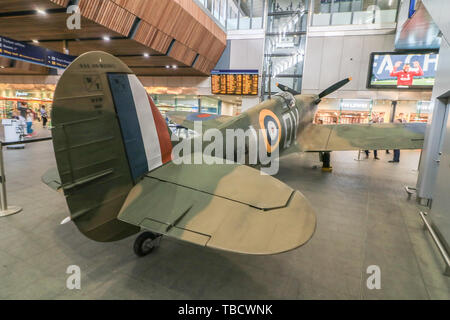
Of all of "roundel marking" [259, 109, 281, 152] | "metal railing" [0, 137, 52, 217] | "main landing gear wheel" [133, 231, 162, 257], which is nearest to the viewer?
"main landing gear wheel" [133, 231, 162, 257]

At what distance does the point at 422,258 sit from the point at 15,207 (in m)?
6.55

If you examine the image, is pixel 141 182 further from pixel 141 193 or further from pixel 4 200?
pixel 4 200

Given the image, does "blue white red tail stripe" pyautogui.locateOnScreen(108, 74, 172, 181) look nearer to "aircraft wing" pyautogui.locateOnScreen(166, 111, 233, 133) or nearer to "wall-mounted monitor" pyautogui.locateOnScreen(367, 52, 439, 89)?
"aircraft wing" pyautogui.locateOnScreen(166, 111, 233, 133)

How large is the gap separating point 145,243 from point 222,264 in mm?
1024

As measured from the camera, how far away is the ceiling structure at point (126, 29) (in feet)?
19.4

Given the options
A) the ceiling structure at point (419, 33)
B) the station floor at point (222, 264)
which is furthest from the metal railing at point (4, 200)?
the ceiling structure at point (419, 33)

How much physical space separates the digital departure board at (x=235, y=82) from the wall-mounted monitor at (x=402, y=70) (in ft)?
20.4

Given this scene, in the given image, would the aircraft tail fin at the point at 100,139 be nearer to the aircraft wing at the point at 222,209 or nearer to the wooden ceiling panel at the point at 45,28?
the aircraft wing at the point at 222,209

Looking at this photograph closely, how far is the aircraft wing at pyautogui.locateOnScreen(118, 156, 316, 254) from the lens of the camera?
5.27 ft

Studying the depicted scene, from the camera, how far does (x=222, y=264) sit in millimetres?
2861

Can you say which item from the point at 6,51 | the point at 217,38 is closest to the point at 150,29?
the point at 6,51

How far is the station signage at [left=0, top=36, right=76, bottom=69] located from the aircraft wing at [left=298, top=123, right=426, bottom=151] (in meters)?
9.10

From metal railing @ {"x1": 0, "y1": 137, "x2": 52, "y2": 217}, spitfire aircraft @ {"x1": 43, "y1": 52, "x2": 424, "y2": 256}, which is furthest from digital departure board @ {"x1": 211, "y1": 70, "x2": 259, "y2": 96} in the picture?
spitfire aircraft @ {"x1": 43, "y1": 52, "x2": 424, "y2": 256}

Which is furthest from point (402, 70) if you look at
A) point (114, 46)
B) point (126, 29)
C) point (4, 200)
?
point (4, 200)
